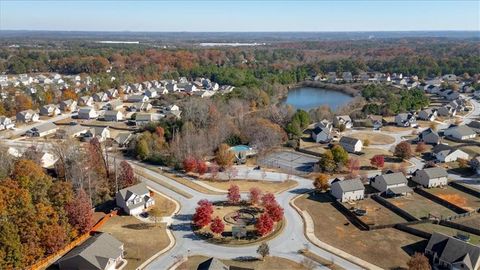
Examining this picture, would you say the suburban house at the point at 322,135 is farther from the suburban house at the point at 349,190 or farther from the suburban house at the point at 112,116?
the suburban house at the point at 112,116

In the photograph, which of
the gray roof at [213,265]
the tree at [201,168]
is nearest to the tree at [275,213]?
the gray roof at [213,265]

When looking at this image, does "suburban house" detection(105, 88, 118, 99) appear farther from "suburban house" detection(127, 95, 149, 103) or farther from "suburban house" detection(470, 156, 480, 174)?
"suburban house" detection(470, 156, 480, 174)

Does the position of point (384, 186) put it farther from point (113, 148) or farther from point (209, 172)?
point (113, 148)

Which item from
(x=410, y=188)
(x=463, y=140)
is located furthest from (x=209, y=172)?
(x=463, y=140)

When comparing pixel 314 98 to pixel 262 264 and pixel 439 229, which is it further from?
pixel 262 264

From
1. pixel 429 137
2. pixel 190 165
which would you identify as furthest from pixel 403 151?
pixel 190 165
